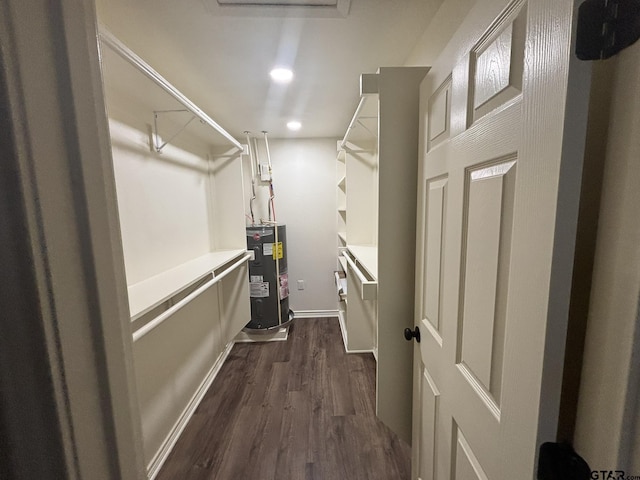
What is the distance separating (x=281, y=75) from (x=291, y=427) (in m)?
2.29

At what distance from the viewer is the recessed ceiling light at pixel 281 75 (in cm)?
161

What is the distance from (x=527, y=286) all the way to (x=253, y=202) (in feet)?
10.2

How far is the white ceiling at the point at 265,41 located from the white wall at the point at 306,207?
1146 millimetres

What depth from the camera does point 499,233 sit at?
0.57m

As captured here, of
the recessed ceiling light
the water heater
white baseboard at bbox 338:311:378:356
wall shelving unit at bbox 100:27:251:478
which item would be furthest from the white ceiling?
white baseboard at bbox 338:311:378:356

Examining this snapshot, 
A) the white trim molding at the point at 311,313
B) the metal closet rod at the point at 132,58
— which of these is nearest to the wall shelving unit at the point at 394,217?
the metal closet rod at the point at 132,58

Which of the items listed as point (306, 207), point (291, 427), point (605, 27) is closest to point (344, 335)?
point (291, 427)

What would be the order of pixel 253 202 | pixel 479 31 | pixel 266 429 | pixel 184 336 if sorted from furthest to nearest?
pixel 253 202 < pixel 184 336 < pixel 266 429 < pixel 479 31

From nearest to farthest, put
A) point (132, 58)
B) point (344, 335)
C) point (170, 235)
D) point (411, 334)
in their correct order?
→ point (132, 58), point (411, 334), point (170, 235), point (344, 335)

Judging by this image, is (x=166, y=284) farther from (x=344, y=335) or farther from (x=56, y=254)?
(x=344, y=335)

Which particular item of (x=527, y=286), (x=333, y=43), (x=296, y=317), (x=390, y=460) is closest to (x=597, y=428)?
(x=527, y=286)

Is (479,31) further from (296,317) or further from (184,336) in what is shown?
(296,317)

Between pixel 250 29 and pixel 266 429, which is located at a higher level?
pixel 250 29

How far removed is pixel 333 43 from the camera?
1366mm
